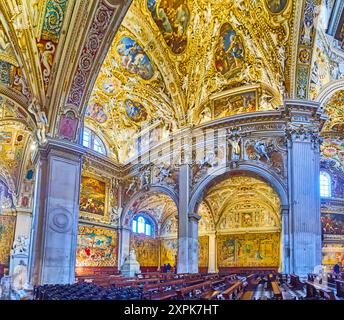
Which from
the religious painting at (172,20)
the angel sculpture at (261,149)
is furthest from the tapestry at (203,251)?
the religious painting at (172,20)

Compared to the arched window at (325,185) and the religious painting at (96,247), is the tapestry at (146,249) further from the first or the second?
the arched window at (325,185)

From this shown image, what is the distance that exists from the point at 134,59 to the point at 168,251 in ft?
45.9

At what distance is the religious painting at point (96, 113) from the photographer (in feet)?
74.2

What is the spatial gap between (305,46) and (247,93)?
12.6 ft

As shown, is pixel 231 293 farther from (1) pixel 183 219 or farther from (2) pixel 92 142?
(2) pixel 92 142

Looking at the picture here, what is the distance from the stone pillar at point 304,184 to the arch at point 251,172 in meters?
0.38

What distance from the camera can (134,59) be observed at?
20125 millimetres

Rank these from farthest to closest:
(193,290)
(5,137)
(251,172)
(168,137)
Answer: (5,137), (168,137), (251,172), (193,290)

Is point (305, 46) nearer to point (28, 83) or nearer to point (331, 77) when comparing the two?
point (331, 77)

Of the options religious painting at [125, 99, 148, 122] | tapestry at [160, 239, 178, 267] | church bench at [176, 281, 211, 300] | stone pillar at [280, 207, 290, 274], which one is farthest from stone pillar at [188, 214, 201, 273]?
tapestry at [160, 239, 178, 267]

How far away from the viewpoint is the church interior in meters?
13.0

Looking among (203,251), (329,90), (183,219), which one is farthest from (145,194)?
(329,90)

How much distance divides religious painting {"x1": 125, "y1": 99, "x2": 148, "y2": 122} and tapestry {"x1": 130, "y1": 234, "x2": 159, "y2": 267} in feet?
23.0
